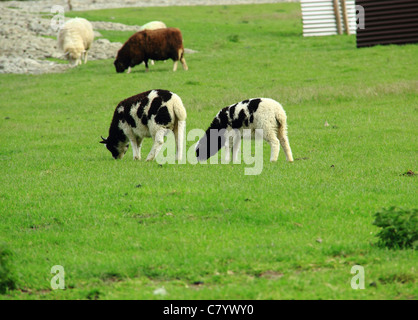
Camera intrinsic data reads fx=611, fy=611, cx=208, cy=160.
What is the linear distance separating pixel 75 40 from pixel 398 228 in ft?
89.8

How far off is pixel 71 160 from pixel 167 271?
7.26 m

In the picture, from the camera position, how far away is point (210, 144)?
1325 centimetres

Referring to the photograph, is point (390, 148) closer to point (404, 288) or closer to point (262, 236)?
point (262, 236)

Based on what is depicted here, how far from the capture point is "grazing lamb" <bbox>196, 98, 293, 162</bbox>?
12.3m

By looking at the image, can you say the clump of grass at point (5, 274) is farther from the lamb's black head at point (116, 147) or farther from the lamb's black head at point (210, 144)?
the lamb's black head at point (116, 147)

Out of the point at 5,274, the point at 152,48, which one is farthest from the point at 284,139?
the point at 152,48

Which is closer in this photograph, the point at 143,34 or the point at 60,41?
the point at 143,34

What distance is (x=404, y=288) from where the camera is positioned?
254 inches

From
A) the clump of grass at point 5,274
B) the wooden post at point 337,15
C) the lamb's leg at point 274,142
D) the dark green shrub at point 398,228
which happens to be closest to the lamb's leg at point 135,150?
the lamb's leg at point 274,142

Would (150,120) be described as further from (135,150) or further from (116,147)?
(116,147)

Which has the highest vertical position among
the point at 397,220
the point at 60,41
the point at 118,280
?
the point at 60,41

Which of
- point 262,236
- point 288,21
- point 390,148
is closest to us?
point 262,236

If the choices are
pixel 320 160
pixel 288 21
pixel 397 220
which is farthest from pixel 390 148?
pixel 288 21
